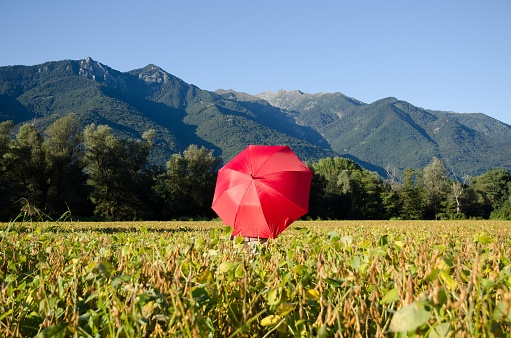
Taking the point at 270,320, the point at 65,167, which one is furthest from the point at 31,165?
the point at 270,320

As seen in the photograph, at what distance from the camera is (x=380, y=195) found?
71.9 metres

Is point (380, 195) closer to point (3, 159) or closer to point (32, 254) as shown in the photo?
point (3, 159)

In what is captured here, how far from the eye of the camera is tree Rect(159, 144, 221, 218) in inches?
2291

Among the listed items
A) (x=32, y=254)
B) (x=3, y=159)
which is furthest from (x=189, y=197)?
(x=32, y=254)

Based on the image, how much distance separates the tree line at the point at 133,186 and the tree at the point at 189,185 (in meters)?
0.14

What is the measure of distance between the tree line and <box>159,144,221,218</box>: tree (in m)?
0.14

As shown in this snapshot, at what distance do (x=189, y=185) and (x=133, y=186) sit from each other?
347 inches

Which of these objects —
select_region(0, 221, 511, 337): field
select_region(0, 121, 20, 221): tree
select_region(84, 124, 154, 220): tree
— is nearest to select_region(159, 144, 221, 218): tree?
select_region(84, 124, 154, 220): tree

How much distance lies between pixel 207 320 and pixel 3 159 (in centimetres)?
5039

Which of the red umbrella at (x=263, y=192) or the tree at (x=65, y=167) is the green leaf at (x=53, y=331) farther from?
the tree at (x=65, y=167)

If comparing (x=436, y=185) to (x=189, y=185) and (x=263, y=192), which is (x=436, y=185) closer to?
(x=189, y=185)

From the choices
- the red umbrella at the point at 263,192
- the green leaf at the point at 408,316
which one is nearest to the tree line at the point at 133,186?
the red umbrella at the point at 263,192

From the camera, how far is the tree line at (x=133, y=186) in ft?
156

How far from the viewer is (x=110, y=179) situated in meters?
52.7
